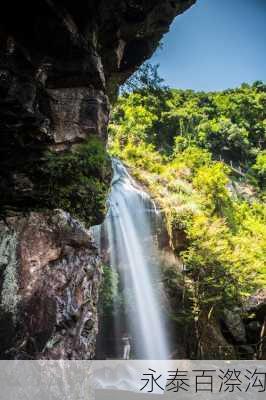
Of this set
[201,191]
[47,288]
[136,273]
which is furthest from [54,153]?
[201,191]

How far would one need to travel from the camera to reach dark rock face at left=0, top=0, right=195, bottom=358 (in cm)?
616

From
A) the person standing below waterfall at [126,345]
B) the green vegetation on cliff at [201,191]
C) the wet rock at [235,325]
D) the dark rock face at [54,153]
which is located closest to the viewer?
the dark rock face at [54,153]

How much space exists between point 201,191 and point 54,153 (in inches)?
399

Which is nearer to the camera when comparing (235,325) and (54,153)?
(54,153)

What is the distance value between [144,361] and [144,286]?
221 cm

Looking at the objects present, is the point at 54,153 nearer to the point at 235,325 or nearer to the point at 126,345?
the point at 126,345

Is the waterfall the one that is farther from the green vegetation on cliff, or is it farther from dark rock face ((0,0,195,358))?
dark rock face ((0,0,195,358))

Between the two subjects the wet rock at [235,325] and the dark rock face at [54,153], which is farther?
the wet rock at [235,325]

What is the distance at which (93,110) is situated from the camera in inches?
384

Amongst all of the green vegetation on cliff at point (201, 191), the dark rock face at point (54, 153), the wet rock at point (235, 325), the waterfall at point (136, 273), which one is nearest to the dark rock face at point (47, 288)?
the dark rock face at point (54, 153)

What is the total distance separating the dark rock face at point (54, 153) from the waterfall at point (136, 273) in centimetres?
408

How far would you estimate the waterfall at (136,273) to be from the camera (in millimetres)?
13008

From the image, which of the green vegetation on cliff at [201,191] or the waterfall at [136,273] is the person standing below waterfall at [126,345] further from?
the green vegetation on cliff at [201,191]

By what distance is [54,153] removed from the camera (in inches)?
346
